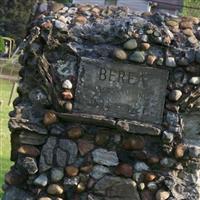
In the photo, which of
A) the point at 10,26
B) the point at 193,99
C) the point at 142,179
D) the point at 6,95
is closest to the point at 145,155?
the point at 142,179

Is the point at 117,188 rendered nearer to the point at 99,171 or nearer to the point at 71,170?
the point at 99,171

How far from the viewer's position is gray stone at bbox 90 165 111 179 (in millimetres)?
5980

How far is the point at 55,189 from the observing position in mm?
5969

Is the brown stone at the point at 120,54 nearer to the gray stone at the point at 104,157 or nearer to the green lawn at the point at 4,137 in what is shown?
the gray stone at the point at 104,157

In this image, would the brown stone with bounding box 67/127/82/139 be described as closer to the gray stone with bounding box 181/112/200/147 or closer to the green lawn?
the gray stone with bounding box 181/112/200/147

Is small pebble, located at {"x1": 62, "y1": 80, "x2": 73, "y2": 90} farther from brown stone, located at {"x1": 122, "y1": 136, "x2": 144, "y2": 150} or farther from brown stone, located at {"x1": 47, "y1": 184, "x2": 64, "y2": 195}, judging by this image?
brown stone, located at {"x1": 47, "y1": 184, "x2": 64, "y2": 195}

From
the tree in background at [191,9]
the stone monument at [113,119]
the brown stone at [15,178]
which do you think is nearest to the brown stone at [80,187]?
the stone monument at [113,119]

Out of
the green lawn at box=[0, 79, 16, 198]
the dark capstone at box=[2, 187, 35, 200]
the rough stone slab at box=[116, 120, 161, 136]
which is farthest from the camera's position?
the green lawn at box=[0, 79, 16, 198]

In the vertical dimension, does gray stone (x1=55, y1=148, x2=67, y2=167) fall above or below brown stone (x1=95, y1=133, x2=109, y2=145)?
below

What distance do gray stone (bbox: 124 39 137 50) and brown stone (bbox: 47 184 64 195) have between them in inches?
49.4

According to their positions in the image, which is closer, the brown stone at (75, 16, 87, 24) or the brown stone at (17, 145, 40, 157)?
the brown stone at (17, 145, 40, 157)

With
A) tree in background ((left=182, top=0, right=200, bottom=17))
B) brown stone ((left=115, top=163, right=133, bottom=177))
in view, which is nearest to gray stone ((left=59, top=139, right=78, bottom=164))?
brown stone ((left=115, top=163, right=133, bottom=177))

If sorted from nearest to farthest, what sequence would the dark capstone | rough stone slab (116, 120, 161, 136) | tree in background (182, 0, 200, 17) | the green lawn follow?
rough stone slab (116, 120, 161, 136)
the dark capstone
the green lawn
tree in background (182, 0, 200, 17)

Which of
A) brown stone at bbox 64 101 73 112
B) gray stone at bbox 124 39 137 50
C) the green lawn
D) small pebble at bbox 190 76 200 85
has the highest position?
gray stone at bbox 124 39 137 50
